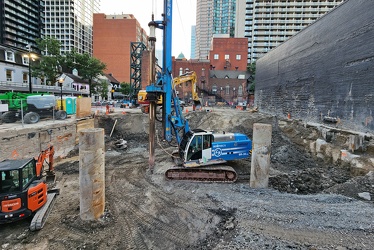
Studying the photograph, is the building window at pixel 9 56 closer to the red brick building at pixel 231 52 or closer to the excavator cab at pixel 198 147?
the excavator cab at pixel 198 147

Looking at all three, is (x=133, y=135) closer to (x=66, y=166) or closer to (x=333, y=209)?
(x=66, y=166)

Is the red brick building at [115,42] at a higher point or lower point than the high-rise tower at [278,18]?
lower

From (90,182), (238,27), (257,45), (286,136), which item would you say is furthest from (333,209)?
(238,27)

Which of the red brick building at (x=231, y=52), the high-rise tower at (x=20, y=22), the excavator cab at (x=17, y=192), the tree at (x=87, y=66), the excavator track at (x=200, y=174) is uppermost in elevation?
the high-rise tower at (x=20, y=22)

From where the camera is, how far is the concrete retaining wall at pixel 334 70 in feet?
41.2

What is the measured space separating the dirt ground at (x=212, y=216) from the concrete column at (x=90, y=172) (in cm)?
37

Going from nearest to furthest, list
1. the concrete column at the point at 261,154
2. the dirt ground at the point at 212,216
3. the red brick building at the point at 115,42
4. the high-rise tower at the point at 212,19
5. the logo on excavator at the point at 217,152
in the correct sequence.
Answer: the dirt ground at the point at 212,216 < the concrete column at the point at 261,154 < the logo on excavator at the point at 217,152 < the red brick building at the point at 115,42 < the high-rise tower at the point at 212,19

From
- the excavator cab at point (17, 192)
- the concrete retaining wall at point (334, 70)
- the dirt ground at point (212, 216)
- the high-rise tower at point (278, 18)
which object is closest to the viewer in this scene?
the dirt ground at point (212, 216)

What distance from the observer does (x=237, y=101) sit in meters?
50.5

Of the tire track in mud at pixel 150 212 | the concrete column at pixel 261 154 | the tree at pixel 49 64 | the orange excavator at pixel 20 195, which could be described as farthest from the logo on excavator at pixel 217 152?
the tree at pixel 49 64

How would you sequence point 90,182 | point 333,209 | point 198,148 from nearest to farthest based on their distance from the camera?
1. point 90,182
2. point 333,209
3. point 198,148

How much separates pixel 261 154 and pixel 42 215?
7.56 metres

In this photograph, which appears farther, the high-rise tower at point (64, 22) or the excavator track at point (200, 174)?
the high-rise tower at point (64, 22)

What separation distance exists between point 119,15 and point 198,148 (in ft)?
296
